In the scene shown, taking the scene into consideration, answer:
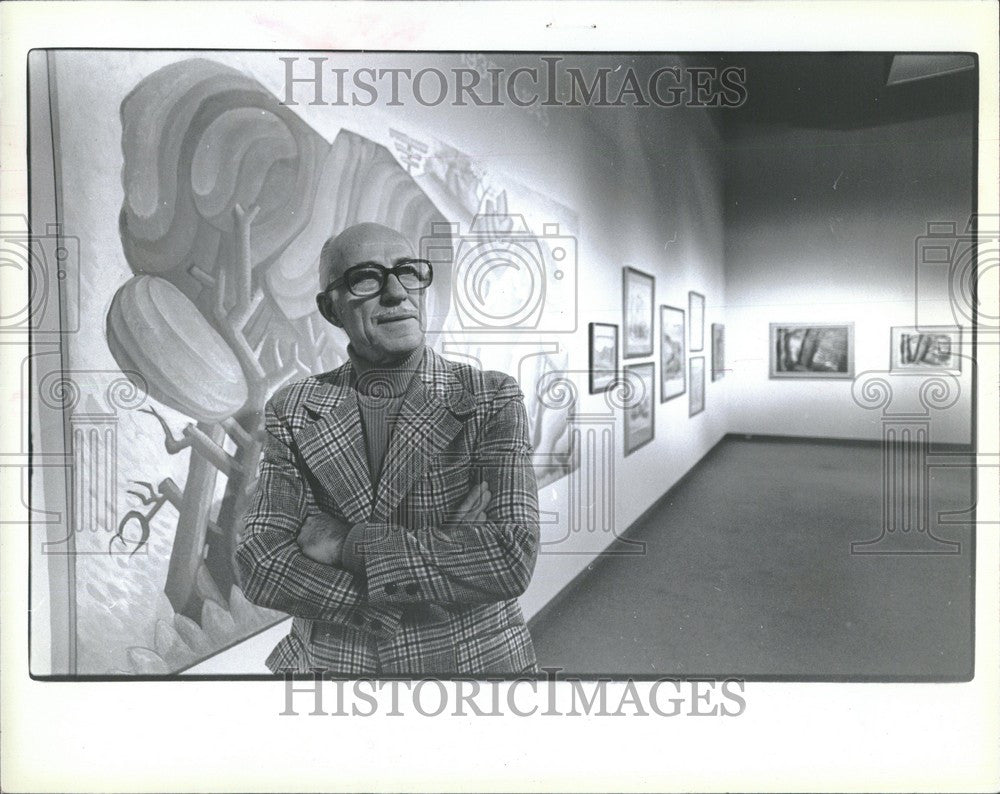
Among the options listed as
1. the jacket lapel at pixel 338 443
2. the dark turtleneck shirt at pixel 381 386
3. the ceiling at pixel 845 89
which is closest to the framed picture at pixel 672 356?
A: the ceiling at pixel 845 89

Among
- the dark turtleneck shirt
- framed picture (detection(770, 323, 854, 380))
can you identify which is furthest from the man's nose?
framed picture (detection(770, 323, 854, 380))

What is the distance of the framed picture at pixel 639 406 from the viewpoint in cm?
153

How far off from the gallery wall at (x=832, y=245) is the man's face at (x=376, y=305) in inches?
27.0

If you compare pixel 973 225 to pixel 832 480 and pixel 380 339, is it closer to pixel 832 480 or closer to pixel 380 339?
pixel 832 480

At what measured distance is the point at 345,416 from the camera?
1.49 meters

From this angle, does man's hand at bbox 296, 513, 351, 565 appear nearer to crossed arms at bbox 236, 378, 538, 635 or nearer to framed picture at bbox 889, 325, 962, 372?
crossed arms at bbox 236, 378, 538, 635

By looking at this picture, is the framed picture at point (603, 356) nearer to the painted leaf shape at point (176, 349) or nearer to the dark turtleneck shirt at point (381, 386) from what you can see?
the dark turtleneck shirt at point (381, 386)

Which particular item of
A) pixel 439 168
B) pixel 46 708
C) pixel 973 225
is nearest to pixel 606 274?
pixel 439 168

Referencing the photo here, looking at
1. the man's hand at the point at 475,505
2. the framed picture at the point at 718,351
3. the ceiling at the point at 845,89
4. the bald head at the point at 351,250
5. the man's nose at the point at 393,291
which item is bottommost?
the man's hand at the point at 475,505

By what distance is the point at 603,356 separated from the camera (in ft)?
4.99

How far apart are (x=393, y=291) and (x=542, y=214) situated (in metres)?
0.36

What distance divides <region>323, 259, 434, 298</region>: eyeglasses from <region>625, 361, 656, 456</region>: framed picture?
19.6 inches

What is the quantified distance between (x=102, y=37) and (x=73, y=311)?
59 cm

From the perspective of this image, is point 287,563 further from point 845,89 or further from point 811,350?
point 845,89
